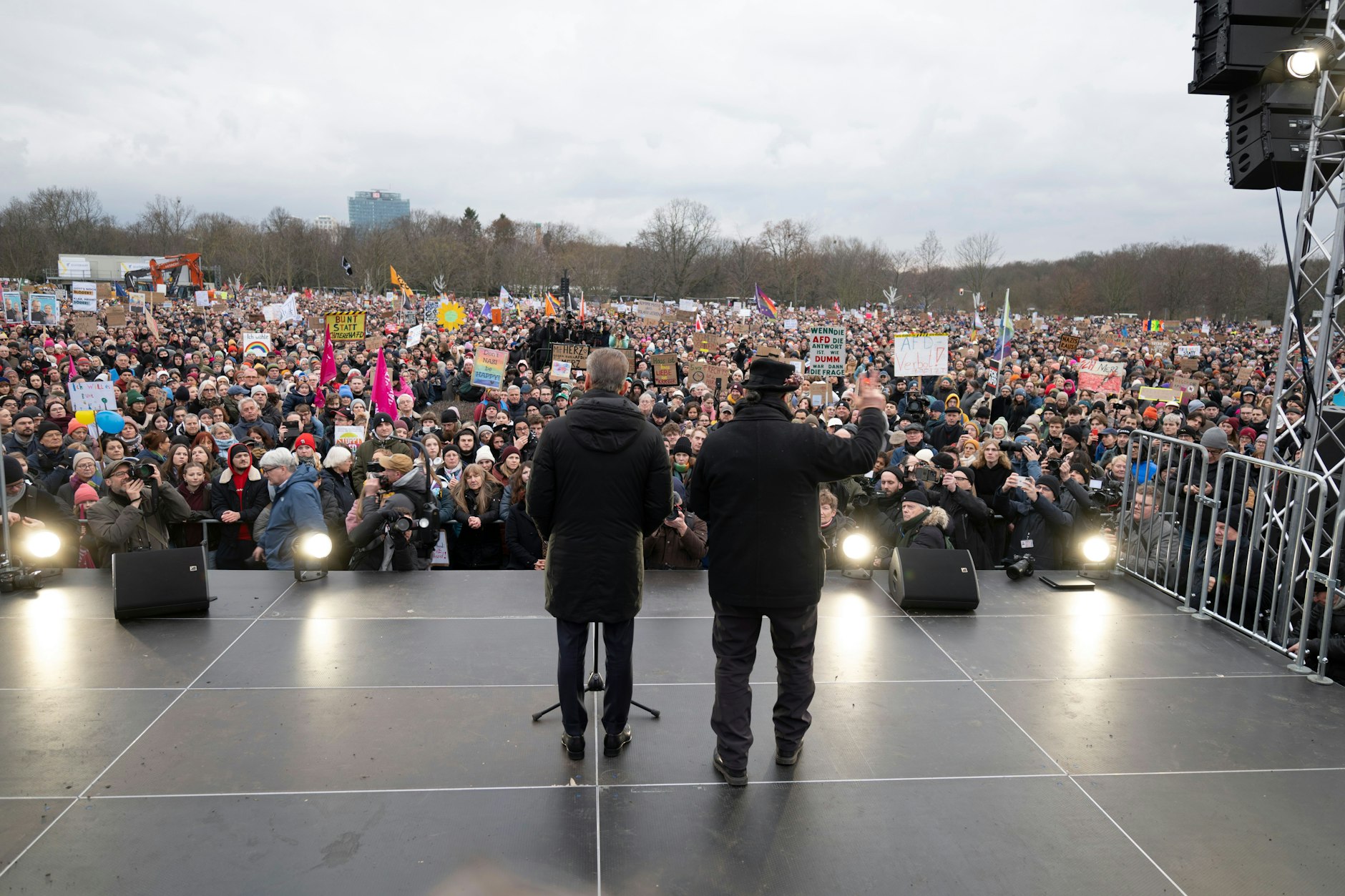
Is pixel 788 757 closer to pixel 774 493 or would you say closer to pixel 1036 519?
pixel 774 493

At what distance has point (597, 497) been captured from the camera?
3.89 metres

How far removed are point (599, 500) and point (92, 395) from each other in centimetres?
1142

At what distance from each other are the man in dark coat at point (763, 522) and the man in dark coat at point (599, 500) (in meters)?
0.26

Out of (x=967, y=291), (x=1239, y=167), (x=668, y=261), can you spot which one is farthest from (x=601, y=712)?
(x=967, y=291)

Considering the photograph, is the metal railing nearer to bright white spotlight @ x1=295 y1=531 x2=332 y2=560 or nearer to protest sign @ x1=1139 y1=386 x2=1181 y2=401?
bright white spotlight @ x1=295 y1=531 x2=332 y2=560

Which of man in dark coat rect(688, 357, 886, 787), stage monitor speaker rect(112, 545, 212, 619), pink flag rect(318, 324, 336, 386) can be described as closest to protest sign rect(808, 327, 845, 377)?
pink flag rect(318, 324, 336, 386)

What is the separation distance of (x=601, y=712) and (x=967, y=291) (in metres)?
90.2

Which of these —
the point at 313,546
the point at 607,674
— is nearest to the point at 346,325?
the point at 313,546

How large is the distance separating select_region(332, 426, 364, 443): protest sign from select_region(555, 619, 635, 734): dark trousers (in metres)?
7.94

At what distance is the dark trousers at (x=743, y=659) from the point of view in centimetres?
390

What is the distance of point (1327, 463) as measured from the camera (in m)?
6.05

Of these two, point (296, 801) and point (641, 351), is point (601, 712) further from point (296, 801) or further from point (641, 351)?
point (641, 351)

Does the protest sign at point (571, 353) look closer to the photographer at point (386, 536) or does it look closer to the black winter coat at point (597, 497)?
the photographer at point (386, 536)

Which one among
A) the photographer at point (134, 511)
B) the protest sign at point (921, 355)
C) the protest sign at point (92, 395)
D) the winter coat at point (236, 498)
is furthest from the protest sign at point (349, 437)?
the protest sign at point (921, 355)
